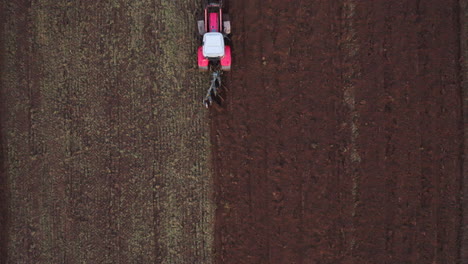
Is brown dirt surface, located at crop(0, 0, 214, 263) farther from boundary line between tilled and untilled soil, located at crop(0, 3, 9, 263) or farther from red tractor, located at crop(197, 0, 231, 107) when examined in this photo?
red tractor, located at crop(197, 0, 231, 107)

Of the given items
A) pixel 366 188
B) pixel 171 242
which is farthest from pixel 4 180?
pixel 366 188

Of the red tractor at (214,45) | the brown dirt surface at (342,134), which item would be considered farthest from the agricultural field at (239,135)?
the red tractor at (214,45)

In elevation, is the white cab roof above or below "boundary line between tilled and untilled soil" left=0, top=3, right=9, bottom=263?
above

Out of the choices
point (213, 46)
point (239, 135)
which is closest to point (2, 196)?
point (239, 135)

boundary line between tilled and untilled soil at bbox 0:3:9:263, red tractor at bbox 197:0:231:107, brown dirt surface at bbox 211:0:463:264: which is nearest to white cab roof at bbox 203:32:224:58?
red tractor at bbox 197:0:231:107

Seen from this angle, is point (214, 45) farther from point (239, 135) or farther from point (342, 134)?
point (342, 134)

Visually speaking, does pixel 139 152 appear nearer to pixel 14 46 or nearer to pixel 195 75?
pixel 195 75

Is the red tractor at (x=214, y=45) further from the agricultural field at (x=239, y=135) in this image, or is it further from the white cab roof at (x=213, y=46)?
the agricultural field at (x=239, y=135)
